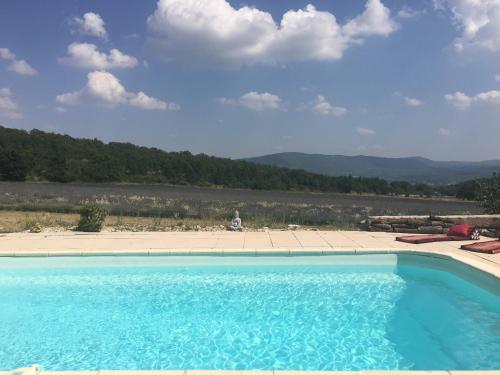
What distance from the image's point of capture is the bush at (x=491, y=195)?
12273 mm

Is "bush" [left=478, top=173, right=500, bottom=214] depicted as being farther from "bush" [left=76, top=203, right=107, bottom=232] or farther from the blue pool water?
"bush" [left=76, top=203, right=107, bottom=232]

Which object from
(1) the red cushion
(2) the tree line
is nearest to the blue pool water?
(1) the red cushion

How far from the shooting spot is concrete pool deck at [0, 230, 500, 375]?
797cm

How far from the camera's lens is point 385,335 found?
5.24m

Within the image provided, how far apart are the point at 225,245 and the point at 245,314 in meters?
2.91

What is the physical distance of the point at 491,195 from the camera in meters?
12.6

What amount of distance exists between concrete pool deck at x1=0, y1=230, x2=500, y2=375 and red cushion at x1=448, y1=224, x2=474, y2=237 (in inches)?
15.7

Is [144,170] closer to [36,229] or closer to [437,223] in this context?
[36,229]

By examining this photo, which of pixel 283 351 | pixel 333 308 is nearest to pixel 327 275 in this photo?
pixel 333 308

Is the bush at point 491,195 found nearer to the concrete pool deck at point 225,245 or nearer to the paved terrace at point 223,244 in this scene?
the concrete pool deck at point 225,245

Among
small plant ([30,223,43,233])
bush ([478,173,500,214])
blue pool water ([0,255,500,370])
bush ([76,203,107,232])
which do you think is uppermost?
bush ([478,173,500,214])

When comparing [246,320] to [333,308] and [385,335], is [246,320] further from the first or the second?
[385,335]

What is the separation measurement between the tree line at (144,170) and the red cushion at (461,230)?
23.9 meters

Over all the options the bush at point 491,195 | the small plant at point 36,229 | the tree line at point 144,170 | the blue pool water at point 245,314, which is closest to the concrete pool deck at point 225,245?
the blue pool water at point 245,314
